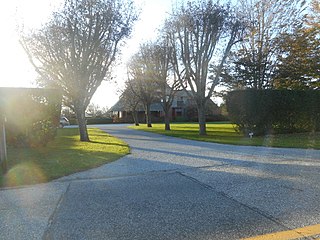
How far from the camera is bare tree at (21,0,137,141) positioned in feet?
51.0

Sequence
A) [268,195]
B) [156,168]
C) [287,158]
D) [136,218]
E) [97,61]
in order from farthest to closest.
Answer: [97,61], [287,158], [156,168], [268,195], [136,218]

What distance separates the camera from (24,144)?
13.4 meters

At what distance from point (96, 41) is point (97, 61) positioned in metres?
1.29

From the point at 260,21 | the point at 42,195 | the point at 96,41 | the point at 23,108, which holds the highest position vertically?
the point at 260,21

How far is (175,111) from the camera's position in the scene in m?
63.0

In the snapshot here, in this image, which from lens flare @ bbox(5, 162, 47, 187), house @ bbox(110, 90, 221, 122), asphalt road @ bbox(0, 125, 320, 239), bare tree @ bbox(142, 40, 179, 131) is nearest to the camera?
asphalt road @ bbox(0, 125, 320, 239)

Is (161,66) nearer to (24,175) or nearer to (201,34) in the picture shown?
(201,34)

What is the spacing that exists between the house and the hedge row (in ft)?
118

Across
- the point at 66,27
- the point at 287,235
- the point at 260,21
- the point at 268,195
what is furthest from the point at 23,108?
the point at 260,21

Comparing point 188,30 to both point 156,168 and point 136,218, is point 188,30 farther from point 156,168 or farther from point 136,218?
point 136,218

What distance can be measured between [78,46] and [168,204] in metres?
14.2

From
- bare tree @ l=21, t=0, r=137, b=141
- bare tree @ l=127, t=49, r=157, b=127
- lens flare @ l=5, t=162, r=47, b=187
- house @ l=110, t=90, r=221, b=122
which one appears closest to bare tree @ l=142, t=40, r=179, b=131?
bare tree @ l=127, t=49, r=157, b=127

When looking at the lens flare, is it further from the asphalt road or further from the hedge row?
the hedge row

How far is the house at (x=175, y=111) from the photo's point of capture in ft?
189
